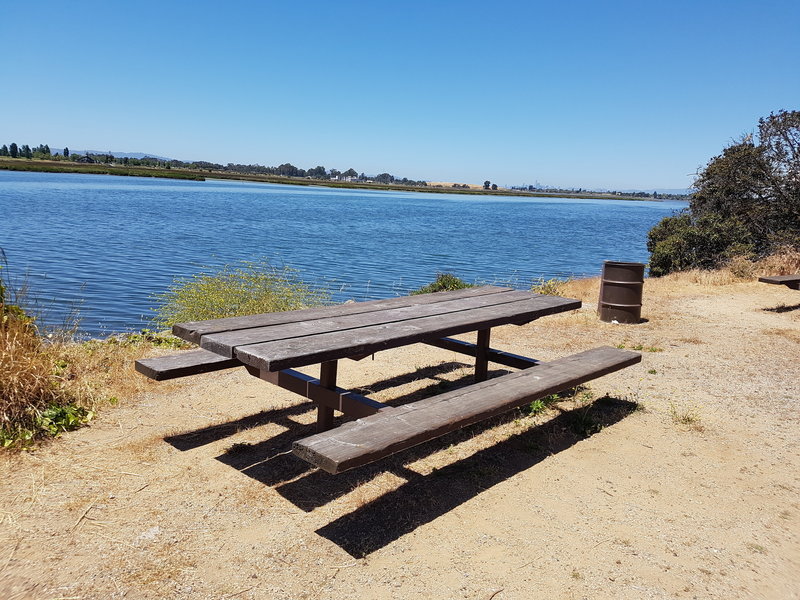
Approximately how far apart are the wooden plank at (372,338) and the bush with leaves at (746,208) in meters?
13.8

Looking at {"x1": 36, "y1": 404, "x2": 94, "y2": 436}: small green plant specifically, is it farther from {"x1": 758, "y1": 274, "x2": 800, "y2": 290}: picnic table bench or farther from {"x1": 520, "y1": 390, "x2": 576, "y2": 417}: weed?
{"x1": 758, "y1": 274, "x2": 800, "y2": 290}: picnic table bench

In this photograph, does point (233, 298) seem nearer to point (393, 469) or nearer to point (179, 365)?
point (179, 365)

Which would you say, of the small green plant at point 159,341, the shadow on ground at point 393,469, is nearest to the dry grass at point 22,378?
the shadow on ground at point 393,469

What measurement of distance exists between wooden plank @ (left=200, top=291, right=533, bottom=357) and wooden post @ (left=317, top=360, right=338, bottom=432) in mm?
290

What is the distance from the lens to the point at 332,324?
4.07 meters

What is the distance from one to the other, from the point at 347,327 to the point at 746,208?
704 inches

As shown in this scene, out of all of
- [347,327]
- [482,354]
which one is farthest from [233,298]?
[347,327]

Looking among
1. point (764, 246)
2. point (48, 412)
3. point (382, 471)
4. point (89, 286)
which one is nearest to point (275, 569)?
point (382, 471)

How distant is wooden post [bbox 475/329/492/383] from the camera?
5.77 m

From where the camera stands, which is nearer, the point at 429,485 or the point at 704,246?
the point at 429,485

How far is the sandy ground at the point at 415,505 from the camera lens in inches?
114

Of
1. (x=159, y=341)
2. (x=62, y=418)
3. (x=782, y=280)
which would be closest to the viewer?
(x=62, y=418)

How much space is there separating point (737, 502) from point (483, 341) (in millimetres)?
2500

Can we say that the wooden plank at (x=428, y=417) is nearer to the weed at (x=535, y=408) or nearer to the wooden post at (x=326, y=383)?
the weed at (x=535, y=408)
